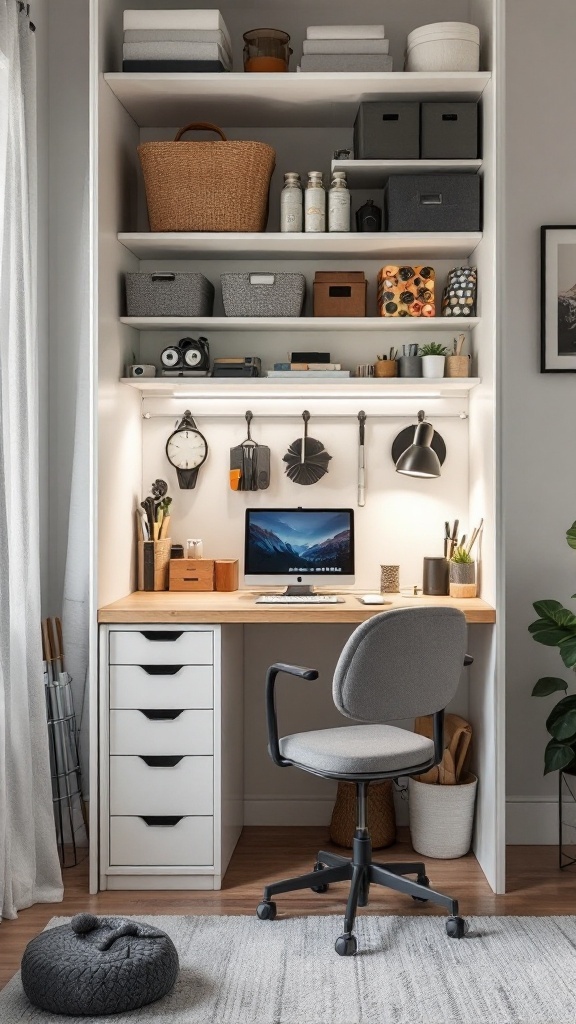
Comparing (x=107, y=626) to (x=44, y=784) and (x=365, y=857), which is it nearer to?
(x=44, y=784)

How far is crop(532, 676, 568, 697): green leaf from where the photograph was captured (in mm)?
3301

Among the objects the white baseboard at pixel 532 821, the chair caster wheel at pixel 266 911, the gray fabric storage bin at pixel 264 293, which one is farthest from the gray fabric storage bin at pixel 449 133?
the chair caster wheel at pixel 266 911

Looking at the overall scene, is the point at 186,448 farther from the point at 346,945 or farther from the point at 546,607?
the point at 346,945

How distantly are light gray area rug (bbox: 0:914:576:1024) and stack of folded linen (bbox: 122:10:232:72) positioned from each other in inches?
106

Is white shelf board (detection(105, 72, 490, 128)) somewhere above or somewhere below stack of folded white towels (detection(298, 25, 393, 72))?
below

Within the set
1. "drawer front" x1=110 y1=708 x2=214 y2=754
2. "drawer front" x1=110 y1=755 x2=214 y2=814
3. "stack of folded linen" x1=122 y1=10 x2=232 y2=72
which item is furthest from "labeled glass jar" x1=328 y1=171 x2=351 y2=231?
"drawer front" x1=110 y1=755 x2=214 y2=814

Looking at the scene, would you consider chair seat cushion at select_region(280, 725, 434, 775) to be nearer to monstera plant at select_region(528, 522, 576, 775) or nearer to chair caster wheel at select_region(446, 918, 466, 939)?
chair caster wheel at select_region(446, 918, 466, 939)

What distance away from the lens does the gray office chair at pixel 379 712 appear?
2.60m

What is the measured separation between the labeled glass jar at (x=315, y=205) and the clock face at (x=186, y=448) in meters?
0.87

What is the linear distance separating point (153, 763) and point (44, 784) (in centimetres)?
34

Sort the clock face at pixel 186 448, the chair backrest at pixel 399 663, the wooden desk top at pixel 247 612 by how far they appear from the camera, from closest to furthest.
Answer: the chair backrest at pixel 399 663
the wooden desk top at pixel 247 612
the clock face at pixel 186 448

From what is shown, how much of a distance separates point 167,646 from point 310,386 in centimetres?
102

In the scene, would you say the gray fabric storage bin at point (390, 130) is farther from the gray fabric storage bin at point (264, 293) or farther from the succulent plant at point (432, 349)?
the succulent plant at point (432, 349)

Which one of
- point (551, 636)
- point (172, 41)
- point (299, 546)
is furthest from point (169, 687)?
point (172, 41)
